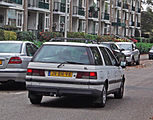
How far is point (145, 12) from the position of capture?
106250 mm

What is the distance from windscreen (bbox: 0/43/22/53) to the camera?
49.2 feet

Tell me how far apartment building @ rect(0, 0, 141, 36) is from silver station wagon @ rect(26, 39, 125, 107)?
3236cm

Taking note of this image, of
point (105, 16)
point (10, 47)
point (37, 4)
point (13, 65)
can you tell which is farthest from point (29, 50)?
point (105, 16)

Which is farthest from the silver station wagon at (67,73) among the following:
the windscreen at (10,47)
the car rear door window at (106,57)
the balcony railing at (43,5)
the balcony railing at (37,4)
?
the balcony railing at (43,5)

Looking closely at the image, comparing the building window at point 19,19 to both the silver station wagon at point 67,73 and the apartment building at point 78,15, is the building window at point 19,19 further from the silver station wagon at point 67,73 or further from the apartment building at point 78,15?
the silver station wagon at point 67,73

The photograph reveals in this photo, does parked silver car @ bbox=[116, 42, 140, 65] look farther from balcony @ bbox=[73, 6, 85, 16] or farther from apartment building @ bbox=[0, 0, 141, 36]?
balcony @ bbox=[73, 6, 85, 16]

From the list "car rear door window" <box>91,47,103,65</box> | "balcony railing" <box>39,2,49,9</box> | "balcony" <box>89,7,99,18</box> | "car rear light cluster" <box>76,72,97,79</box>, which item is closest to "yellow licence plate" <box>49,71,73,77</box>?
"car rear light cluster" <box>76,72,97,79</box>

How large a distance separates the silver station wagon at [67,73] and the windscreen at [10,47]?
3.92 m

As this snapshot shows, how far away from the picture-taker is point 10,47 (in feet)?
49.8

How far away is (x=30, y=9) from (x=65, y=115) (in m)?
39.8

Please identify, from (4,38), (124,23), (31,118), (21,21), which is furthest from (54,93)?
(124,23)

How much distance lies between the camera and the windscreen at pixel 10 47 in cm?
1499

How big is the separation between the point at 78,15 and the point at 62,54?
49109 mm

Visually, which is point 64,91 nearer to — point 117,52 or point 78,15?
point 117,52
